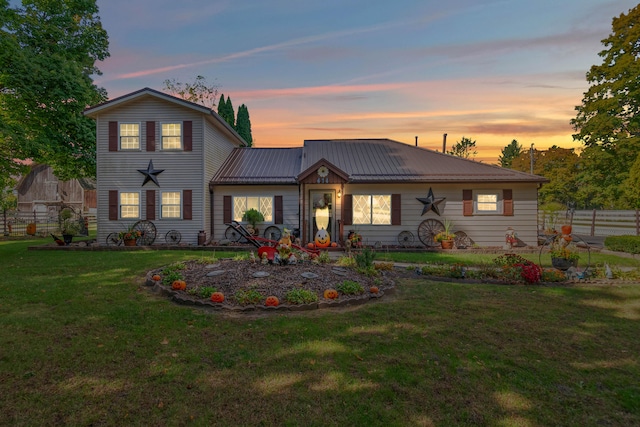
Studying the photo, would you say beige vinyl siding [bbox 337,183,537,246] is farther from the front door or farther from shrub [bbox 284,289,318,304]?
shrub [bbox 284,289,318,304]

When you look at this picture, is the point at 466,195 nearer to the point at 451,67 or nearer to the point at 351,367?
the point at 451,67

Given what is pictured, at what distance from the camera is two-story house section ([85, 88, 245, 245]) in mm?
15453

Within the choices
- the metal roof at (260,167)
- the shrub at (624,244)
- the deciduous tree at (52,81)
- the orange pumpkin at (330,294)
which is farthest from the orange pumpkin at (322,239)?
the deciduous tree at (52,81)

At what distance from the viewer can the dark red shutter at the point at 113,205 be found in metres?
15.6

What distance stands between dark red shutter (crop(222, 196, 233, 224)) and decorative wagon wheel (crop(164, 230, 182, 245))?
211 cm

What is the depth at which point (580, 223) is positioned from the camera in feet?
74.3

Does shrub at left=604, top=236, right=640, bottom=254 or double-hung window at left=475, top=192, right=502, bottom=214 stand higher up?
double-hung window at left=475, top=192, right=502, bottom=214

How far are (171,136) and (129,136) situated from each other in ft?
6.52

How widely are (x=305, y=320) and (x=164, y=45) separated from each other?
1436 cm

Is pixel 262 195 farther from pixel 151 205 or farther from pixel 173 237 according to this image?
pixel 151 205

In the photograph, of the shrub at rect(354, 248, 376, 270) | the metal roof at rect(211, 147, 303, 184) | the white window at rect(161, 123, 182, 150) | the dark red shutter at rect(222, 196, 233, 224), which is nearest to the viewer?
the shrub at rect(354, 248, 376, 270)

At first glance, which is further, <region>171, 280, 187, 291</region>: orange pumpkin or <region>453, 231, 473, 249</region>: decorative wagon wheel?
<region>453, 231, 473, 249</region>: decorative wagon wheel

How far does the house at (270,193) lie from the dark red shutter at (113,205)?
1.8 inches

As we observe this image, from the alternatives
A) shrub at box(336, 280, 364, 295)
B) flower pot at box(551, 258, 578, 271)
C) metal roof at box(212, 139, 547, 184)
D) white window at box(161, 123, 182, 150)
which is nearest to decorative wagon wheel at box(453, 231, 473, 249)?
metal roof at box(212, 139, 547, 184)
